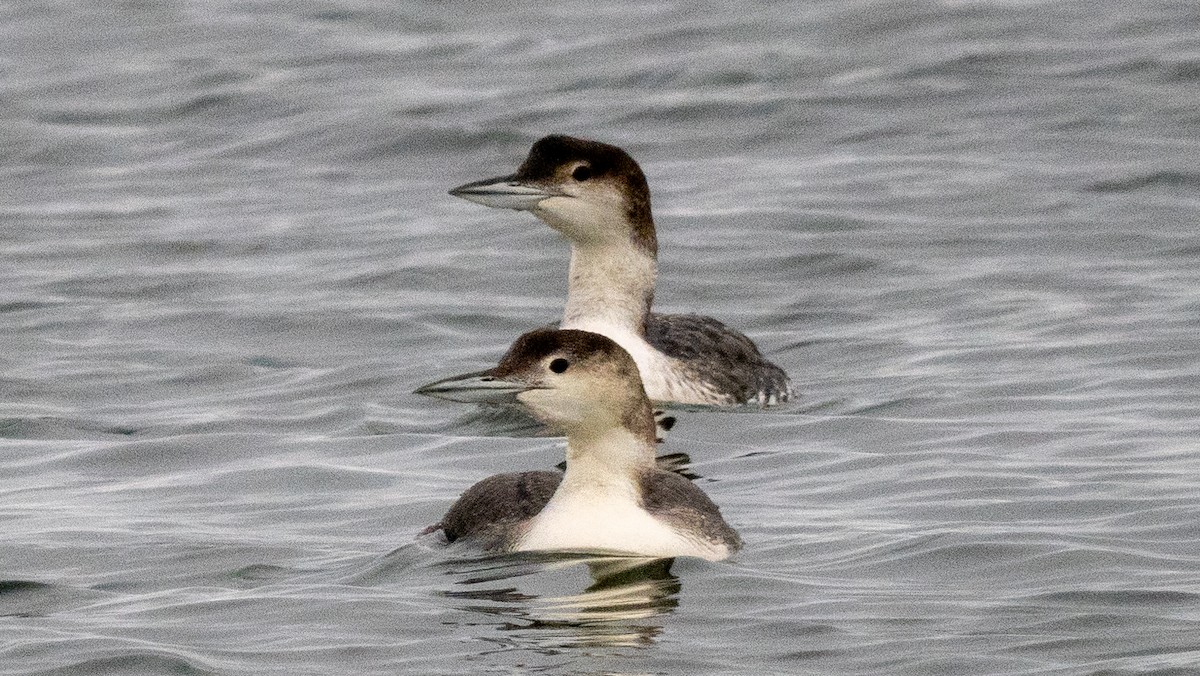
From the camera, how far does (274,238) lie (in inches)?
743

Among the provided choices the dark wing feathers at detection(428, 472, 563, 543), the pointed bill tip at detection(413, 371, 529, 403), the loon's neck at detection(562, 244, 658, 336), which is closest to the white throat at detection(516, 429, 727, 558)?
the dark wing feathers at detection(428, 472, 563, 543)

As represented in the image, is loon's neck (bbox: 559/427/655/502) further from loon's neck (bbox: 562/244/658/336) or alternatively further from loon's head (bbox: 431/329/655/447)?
loon's neck (bbox: 562/244/658/336)

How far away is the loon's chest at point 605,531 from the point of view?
9.22 meters

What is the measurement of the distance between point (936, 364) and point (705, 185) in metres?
6.28

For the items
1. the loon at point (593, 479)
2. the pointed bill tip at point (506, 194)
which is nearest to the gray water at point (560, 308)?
the loon at point (593, 479)

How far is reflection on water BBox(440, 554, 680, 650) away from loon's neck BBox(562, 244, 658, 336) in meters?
4.19

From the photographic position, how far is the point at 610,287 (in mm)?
13562

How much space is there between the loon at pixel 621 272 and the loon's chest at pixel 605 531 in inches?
149

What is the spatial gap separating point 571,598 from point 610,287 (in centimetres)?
481

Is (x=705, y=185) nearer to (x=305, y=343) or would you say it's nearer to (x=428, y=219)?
(x=428, y=219)

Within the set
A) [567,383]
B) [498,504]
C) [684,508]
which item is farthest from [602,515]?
[498,504]

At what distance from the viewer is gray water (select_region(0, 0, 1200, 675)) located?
8.66m

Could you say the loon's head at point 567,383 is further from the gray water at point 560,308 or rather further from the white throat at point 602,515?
the gray water at point 560,308

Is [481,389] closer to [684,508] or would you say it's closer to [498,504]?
[498,504]
